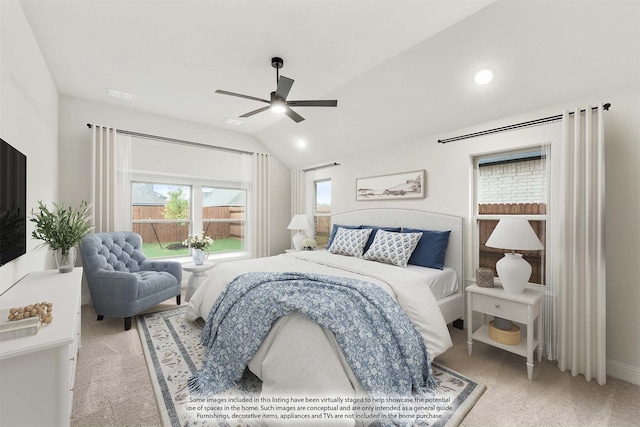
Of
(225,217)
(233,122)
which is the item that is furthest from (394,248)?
(225,217)

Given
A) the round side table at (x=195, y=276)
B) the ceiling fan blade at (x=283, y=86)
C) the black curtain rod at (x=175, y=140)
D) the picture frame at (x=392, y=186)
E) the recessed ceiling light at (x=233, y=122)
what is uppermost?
the recessed ceiling light at (x=233, y=122)

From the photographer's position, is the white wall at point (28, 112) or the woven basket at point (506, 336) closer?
the white wall at point (28, 112)

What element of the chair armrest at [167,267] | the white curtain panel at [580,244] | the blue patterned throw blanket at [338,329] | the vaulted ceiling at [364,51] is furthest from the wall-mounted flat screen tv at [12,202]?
the white curtain panel at [580,244]

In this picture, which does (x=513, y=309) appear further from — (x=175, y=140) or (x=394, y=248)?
(x=175, y=140)

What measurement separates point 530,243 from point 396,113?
6.45ft

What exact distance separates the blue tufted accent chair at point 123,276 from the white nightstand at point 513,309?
3254 mm

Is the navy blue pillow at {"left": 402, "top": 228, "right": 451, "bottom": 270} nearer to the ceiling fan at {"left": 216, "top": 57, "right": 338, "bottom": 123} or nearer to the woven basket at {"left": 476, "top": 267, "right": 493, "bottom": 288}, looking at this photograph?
the woven basket at {"left": 476, "top": 267, "right": 493, "bottom": 288}

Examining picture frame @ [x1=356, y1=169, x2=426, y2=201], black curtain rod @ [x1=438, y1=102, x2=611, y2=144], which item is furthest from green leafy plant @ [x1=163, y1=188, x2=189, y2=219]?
black curtain rod @ [x1=438, y1=102, x2=611, y2=144]

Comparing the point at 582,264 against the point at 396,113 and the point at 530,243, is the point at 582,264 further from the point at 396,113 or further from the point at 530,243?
the point at 396,113

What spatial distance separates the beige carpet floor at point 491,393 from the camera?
1.71m

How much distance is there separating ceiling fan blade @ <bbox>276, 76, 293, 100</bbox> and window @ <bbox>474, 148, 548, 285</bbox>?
6.98 feet

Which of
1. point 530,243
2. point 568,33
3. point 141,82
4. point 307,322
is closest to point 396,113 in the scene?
point 568,33

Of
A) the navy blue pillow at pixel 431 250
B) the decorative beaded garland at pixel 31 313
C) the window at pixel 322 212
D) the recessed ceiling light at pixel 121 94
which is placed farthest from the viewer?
the window at pixel 322 212

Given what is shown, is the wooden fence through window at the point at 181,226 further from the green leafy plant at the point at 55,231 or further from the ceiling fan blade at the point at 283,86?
the ceiling fan blade at the point at 283,86
